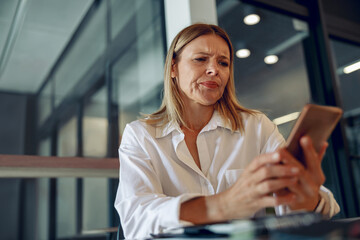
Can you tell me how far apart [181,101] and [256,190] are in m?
0.77

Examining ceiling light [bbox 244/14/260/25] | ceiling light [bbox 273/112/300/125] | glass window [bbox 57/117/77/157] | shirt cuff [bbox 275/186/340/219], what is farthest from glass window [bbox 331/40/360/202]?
glass window [bbox 57/117/77/157]

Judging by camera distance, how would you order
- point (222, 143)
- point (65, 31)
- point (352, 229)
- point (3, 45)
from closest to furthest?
point (352, 229)
point (222, 143)
point (3, 45)
point (65, 31)

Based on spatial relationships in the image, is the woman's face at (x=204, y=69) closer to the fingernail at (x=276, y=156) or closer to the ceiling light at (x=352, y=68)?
the fingernail at (x=276, y=156)

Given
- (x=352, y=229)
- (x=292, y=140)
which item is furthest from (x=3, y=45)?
(x=352, y=229)

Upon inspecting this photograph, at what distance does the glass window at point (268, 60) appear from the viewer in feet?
7.94

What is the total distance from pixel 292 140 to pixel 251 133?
2.12 ft

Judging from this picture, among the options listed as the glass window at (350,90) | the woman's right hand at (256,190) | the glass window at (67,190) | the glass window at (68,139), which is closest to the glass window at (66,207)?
the glass window at (67,190)

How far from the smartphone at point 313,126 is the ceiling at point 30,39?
1440 millimetres

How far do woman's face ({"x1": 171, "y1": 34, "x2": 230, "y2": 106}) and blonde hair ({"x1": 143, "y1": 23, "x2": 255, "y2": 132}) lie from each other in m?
0.04

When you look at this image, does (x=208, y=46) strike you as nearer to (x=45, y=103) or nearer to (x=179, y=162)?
(x=179, y=162)

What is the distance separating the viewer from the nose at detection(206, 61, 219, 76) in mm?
1335

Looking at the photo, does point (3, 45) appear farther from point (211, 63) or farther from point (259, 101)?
point (259, 101)

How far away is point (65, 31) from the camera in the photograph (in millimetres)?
1859

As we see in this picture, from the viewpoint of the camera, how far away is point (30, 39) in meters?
1.75
